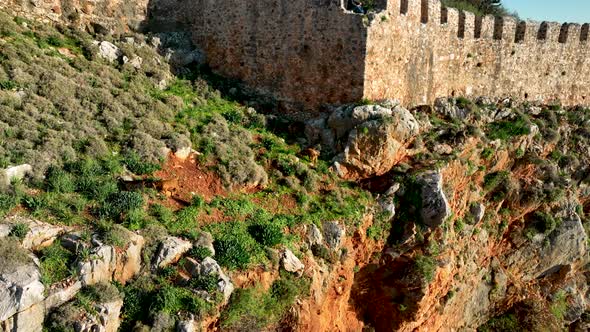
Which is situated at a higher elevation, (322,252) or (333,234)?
(333,234)

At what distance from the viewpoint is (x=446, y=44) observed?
18.7 metres

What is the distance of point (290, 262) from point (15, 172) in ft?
20.4

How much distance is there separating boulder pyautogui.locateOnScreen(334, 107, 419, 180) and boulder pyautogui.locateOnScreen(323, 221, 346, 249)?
7.07 ft

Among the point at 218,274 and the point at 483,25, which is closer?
the point at 218,274

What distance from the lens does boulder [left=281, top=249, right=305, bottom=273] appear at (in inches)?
475

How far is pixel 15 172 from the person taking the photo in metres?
11.3

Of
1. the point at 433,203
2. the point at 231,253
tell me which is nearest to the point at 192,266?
the point at 231,253

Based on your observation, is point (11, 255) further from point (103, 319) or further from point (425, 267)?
point (425, 267)

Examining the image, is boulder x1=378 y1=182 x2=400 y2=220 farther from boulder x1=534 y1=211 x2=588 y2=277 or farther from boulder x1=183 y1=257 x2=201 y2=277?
boulder x1=534 y1=211 x2=588 y2=277

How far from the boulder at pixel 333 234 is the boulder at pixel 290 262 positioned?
4.47 feet

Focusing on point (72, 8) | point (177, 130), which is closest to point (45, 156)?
point (177, 130)

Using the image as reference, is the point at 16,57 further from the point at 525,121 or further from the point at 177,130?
the point at 525,121

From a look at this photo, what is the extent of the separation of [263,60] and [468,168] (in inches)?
290

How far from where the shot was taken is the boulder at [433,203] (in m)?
14.6
